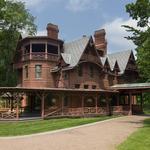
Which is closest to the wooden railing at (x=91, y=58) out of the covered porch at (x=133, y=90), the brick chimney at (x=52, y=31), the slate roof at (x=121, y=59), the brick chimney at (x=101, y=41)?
the slate roof at (x=121, y=59)

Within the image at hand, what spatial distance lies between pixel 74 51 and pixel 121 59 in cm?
1073

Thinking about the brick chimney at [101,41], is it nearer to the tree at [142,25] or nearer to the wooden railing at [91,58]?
the wooden railing at [91,58]

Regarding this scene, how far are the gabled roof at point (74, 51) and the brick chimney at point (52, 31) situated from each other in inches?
96.2

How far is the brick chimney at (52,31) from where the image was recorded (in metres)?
41.6

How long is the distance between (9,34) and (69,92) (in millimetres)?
19916

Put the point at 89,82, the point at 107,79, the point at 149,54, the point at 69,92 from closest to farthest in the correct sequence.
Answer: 1. the point at 149,54
2. the point at 69,92
3. the point at 89,82
4. the point at 107,79

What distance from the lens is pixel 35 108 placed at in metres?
40.9

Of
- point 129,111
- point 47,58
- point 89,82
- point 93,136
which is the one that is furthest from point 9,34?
point 93,136

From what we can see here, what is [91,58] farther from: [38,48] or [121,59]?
[121,59]

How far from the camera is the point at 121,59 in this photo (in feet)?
160

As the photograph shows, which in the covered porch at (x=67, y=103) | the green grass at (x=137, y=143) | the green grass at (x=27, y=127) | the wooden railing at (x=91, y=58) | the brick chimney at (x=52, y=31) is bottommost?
the green grass at (x=137, y=143)

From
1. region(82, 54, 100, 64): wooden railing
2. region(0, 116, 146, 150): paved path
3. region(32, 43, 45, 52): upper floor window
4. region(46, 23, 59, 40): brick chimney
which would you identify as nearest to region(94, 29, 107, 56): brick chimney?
region(82, 54, 100, 64): wooden railing

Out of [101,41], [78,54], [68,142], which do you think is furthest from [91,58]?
[68,142]

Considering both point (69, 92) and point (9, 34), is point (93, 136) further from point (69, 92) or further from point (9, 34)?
point (9, 34)
